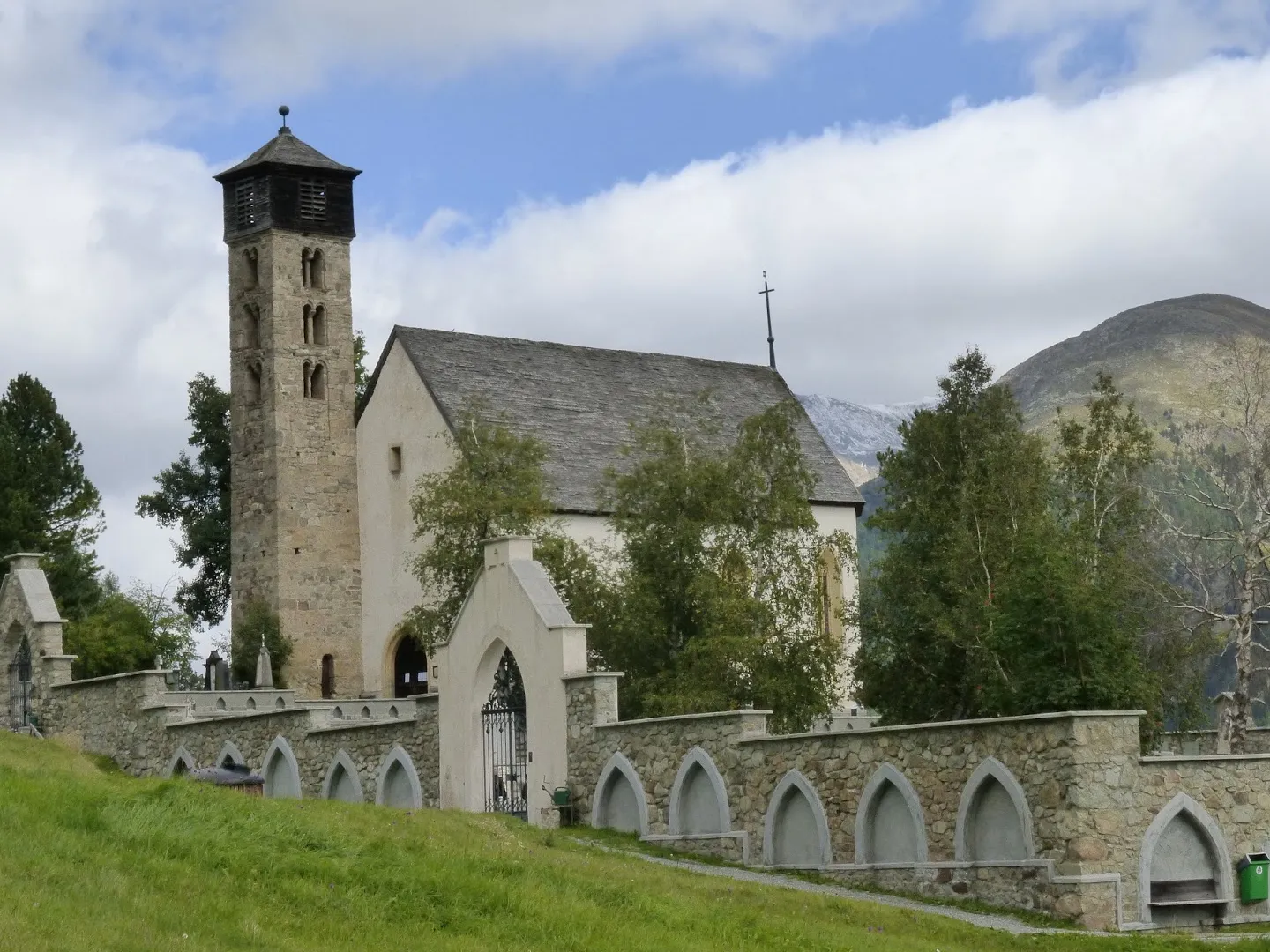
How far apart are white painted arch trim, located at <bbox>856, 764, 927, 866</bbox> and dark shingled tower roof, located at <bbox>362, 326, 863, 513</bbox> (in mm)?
28299

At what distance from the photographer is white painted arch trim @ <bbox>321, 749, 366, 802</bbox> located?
1250 inches

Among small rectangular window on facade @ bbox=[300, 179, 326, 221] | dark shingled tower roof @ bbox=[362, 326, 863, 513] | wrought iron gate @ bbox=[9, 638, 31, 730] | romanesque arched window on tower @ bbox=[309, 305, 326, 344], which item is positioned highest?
small rectangular window on facade @ bbox=[300, 179, 326, 221]

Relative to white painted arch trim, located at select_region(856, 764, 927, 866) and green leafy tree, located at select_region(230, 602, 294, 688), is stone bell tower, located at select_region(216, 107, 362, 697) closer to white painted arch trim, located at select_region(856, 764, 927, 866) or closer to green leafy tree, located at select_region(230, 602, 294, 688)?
green leafy tree, located at select_region(230, 602, 294, 688)

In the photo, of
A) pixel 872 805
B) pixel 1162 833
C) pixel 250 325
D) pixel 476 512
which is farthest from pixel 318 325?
pixel 1162 833

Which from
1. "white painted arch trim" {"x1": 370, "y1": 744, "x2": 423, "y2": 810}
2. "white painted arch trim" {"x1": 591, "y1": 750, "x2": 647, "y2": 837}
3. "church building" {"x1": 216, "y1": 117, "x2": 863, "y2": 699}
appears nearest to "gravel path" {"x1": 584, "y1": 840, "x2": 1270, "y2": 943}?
"white painted arch trim" {"x1": 591, "y1": 750, "x2": 647, "y2": 837}

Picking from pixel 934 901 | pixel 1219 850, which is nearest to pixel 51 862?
pixel 934 901

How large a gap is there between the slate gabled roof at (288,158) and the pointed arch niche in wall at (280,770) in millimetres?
27288

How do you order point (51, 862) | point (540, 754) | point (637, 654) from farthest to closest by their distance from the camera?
point (637, 654) → point (540, 754) → point (51, 862)

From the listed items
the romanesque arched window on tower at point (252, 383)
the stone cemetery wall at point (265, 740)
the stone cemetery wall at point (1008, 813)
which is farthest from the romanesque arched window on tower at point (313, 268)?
the stone cemetery wall at point (1008, 813)

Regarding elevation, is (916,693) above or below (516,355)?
below

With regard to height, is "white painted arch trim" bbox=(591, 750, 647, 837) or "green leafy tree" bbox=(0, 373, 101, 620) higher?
"green leafy tree" bbox=(0, 373, 101, 620)

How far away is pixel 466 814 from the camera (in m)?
24.6

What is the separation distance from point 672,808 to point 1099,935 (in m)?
7.60

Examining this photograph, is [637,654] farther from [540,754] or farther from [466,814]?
[466,814]
